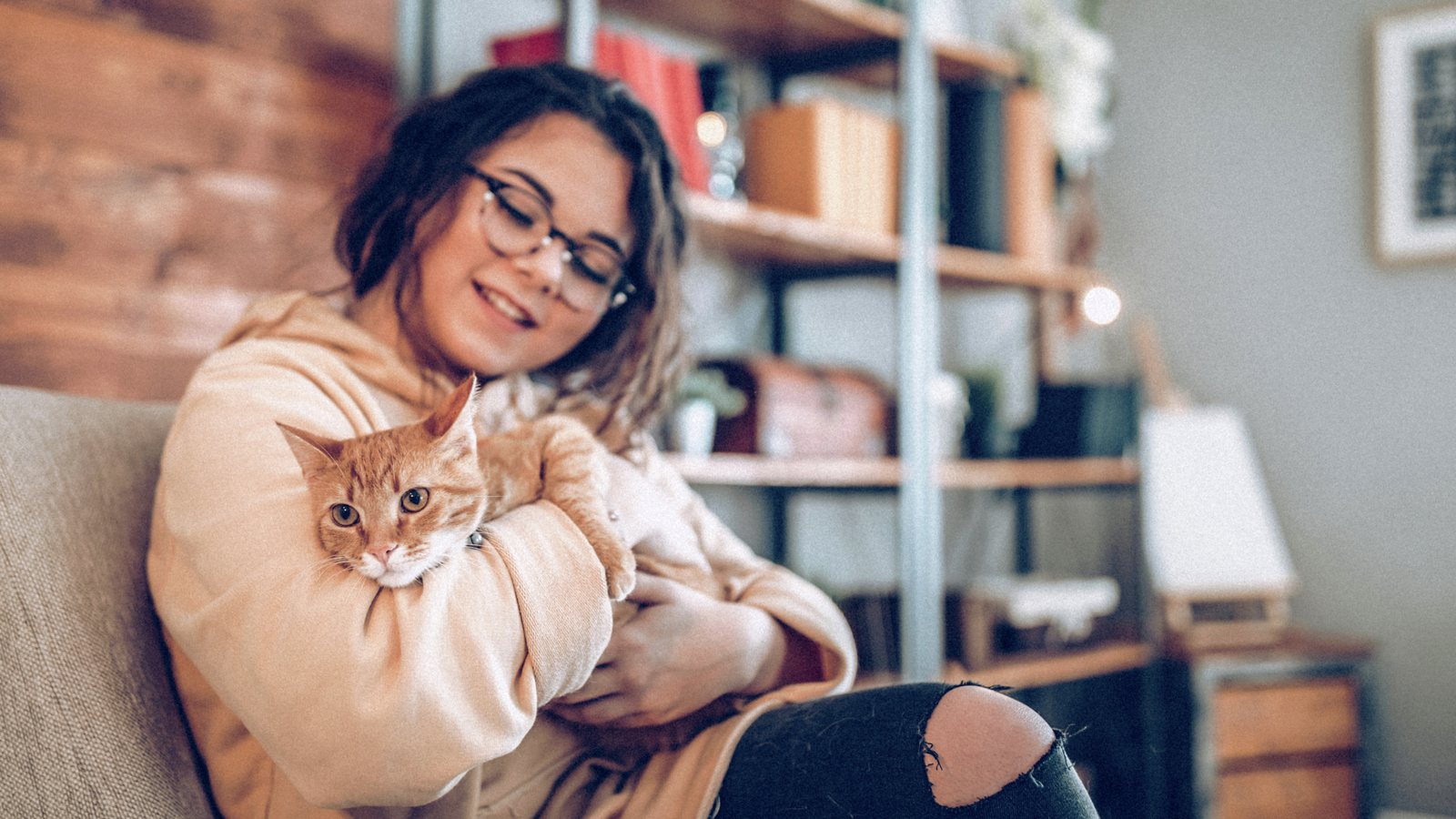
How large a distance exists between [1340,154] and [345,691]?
281 cm

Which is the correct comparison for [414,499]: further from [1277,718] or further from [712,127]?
[1277,718]

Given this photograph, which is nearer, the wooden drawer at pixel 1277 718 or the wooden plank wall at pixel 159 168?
the wooden plank wall at pixel 159 168

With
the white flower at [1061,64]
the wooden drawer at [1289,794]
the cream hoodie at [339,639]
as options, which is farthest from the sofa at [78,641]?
the white flower at [1061,64]

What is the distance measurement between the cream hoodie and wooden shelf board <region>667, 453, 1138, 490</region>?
83cm

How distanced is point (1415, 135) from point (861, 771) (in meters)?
2.47

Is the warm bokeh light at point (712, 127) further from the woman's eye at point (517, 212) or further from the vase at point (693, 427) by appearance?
the woman's eye at point (517, 212)

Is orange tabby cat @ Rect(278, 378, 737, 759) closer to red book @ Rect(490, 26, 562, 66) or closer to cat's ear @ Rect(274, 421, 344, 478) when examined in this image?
cat's ear @ Rect(274, 421, 344, 478)

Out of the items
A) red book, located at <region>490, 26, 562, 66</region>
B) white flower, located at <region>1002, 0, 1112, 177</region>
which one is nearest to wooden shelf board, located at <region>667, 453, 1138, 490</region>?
red book, located at <region>490, 26, 562, 66</region>

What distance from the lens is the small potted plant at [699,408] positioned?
1.71 meters

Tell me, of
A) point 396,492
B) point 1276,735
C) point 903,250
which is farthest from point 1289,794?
point 396,492

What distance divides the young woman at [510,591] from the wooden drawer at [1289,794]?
1.52 meters

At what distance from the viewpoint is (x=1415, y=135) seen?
236cm

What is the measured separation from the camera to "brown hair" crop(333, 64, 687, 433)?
1.04m

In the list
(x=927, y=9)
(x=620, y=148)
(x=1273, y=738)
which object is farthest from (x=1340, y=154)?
(x=620, y=148)
